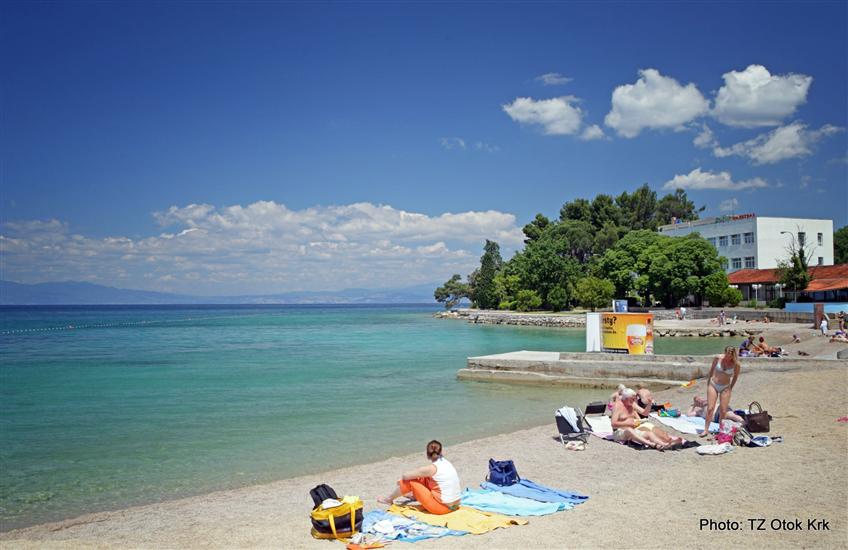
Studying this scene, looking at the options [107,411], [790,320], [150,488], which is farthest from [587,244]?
[150,488]

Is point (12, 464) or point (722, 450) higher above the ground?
A: point (722, 450)

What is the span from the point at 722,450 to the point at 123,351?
42392mm

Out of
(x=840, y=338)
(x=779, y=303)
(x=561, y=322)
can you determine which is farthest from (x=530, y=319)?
(x=840, y=338)

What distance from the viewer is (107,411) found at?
19078 millimetres

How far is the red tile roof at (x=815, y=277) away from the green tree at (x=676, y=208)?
40.7 meters

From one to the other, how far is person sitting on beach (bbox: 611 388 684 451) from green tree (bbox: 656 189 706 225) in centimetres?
10171

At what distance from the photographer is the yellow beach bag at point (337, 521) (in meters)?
7.21

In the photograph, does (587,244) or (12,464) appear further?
(587,244)

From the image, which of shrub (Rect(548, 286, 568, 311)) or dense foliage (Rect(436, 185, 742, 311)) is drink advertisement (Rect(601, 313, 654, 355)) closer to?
dense foliage (Rect(436, 185, 742, 311))

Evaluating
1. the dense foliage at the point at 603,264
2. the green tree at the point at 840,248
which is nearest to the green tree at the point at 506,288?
the dense foliage at the point at 603,264

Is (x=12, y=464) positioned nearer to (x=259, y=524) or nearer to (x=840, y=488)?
(x=259, y=524)

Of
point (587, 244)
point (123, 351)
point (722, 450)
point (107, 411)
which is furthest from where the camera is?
point (587, 244)

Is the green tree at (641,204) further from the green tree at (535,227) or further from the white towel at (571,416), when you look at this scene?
the white towel at (571,416)

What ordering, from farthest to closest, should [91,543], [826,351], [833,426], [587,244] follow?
[587,244]
[826,351]
[833,426]
[91,543]
